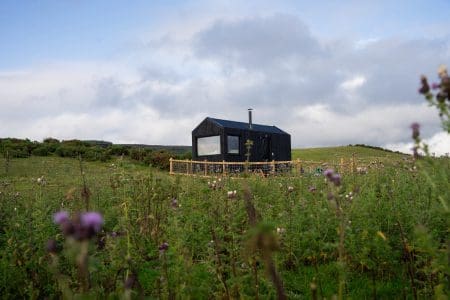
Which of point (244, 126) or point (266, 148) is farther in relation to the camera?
point (266, 148)

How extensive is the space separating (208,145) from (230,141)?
1751mm

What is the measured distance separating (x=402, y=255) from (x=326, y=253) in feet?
2.72

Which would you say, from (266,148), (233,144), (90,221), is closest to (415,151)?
(90,221)

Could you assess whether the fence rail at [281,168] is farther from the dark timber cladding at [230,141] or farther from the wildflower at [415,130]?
the dark timber cladding at [230,141]

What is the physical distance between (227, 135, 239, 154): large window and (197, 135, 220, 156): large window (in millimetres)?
774

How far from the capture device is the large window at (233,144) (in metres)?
30.6

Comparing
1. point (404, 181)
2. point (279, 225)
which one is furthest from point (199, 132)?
point (279, 225)

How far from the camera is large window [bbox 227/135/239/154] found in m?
30.6

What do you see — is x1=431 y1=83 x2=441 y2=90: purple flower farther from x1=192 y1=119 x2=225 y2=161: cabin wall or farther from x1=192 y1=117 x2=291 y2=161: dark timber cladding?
x1=192 y1=119 x2=225 y2=161: cabin wall

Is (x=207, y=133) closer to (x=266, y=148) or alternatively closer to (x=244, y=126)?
(x=244, y=126)

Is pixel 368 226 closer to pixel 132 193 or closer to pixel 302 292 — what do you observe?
Answer: pixel 302 292

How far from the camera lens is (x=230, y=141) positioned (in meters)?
30.7

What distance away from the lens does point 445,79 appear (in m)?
2.21

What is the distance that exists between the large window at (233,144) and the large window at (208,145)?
77cm
